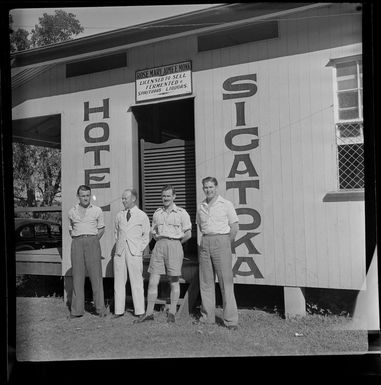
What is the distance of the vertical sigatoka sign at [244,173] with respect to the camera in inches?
144

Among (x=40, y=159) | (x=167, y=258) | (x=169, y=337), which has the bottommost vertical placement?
(x=169, y=337)

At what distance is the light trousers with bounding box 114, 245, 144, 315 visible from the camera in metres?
3.68

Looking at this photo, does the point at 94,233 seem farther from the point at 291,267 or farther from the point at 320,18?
the point at 320,18

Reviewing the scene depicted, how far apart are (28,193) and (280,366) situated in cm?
262

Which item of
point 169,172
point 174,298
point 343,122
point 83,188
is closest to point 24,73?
point 83,188

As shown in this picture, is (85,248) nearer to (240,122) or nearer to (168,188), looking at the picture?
(168,188)

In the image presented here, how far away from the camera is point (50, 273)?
147 inches

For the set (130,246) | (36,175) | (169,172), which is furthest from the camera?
A: (169,172)

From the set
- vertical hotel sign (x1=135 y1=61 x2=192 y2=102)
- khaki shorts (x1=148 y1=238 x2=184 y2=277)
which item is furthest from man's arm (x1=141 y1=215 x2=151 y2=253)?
vertical hotel sign (x1=135 y1=61 x2=192 y2=102)

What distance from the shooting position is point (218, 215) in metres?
3.62

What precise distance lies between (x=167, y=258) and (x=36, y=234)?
1.18 meters

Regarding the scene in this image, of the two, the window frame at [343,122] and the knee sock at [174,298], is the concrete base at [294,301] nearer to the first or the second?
the window frame at [343,122]

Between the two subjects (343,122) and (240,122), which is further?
(240,122)

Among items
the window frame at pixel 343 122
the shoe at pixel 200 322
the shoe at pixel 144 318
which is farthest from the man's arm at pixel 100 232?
the window frame at pixel 343 122
